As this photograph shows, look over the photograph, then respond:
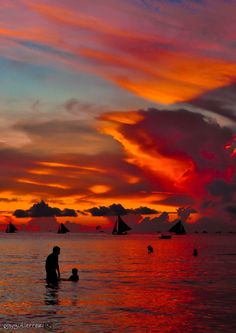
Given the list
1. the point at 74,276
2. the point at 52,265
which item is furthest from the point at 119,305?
the point at 74,276

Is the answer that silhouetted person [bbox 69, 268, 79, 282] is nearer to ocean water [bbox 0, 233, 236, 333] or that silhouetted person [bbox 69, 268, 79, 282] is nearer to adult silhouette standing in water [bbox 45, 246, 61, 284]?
ocean water [bbox 0, 233, 236, 333]

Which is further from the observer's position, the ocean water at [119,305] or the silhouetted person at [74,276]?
the silhouetted person at [74,276]

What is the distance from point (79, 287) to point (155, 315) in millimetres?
13314

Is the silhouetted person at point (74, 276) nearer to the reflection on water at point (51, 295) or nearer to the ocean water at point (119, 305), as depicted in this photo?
the ocean water at point (119, 305)

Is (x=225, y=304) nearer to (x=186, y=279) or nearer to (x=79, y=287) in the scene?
(x=79, y=287)

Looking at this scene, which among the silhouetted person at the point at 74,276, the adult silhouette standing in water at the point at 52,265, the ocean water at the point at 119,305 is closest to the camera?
the ocean water at the point at 119,305

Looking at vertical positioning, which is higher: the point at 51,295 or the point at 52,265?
the point at 52,265

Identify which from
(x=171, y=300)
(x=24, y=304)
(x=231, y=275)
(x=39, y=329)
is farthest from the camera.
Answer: (x=231, y=275)

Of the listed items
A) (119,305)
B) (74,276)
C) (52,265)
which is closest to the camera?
(119,305)

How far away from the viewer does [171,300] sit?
113ft

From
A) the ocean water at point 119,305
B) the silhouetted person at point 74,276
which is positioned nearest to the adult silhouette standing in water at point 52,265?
the ocean water at point 119,305

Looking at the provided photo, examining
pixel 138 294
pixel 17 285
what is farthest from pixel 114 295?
pixel 17 285

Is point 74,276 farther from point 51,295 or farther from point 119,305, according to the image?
point 119,305

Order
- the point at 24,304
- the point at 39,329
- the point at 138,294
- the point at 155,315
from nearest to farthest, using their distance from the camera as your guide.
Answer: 1. the point at 39,329
2. the point at 155,315
3. the point at 24,304
4. the point at 138,294
